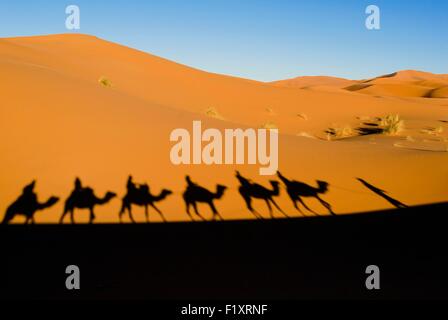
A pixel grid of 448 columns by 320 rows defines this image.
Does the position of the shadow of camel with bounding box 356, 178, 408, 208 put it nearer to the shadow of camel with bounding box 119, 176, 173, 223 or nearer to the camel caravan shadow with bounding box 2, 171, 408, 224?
the camel caravan shadow with bounding box 2, 171, 408, 224

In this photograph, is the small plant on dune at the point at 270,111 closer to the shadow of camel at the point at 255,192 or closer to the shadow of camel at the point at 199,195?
the shadow of camel at the point at 255,192

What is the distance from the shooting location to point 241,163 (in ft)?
27.6

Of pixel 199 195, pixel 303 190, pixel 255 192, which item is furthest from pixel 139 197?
pixel 303 190

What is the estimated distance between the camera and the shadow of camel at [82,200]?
6000mm

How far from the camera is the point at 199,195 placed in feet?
22.7

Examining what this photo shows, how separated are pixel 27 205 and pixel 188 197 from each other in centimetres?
284

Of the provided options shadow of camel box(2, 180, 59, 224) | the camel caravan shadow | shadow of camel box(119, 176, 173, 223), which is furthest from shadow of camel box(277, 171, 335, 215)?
shadow of camel box(2, 180, 59, 224)

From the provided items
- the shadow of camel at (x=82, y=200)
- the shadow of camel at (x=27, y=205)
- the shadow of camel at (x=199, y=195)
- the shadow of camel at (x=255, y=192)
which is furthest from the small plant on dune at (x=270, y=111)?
the shadow of camel at (x=27, y=205)

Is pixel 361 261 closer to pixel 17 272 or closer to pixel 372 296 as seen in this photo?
pixel 372 296

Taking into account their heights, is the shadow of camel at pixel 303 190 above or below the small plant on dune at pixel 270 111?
below

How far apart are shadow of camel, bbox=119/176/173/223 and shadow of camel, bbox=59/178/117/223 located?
12.4 inches

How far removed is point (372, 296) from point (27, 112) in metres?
8.06

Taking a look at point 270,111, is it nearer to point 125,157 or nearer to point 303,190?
point 303,190

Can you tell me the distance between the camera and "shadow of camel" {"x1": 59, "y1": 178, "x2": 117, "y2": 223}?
236 inches
